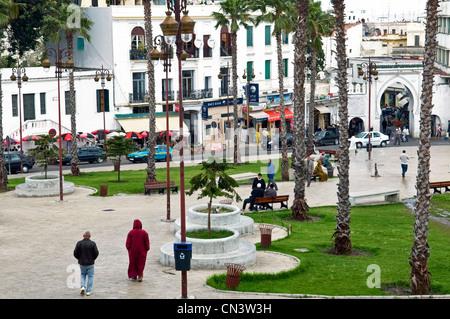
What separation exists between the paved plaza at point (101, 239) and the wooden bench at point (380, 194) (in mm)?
1370

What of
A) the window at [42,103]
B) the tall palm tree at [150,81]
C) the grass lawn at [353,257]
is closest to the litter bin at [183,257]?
the grass lawn at [353,257]

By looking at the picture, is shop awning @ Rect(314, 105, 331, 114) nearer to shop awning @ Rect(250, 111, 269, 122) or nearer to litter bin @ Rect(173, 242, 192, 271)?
shop awning @ Rect(250, 111, 269, 122)

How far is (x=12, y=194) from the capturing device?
36.5 metres

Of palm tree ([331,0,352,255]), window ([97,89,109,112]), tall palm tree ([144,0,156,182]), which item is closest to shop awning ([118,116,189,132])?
window ([97,89,109,112])

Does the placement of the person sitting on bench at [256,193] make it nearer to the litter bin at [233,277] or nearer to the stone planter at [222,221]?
the stone planter at [222,221]

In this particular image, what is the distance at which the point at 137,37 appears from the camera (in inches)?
2414

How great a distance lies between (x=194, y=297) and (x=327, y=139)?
4734 centimetres

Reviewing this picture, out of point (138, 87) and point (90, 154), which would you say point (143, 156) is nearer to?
point (90, 154)

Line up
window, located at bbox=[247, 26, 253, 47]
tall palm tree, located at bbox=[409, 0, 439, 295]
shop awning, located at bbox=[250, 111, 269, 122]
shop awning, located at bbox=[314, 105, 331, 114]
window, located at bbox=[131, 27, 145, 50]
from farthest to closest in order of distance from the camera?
shop awning, located at bbox=[314, 105, 331, 114]
window, located at bbox=[247, 26, 253, 47]
shop awning, located at bbox=[250, 111, 269, 122]
window, located at bbox=[131, 27, 145, 50]
tall palm tree, located at bbox=[409, 0, 439, 295]

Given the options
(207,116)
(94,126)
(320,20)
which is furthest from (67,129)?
(320,20)

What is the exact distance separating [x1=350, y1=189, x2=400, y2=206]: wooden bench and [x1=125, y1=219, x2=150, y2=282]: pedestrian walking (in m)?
15.2

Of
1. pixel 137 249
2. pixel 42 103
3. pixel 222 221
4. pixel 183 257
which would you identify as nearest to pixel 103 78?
pixel 42 103

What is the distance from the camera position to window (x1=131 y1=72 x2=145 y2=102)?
2421 inches
